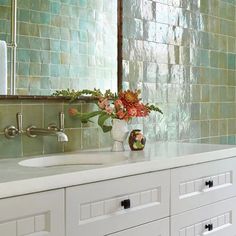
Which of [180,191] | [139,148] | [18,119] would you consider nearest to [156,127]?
[139,148]

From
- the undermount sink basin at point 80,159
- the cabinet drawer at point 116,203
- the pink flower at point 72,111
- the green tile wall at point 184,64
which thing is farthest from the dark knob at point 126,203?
the green tile wall at point 184,64

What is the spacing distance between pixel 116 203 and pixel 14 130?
0.55 metres

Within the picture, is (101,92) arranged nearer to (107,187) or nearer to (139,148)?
(139,148)

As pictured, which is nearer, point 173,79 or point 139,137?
point 139,137

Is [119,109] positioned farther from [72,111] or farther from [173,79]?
[173,79]

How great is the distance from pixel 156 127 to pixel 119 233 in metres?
1.08

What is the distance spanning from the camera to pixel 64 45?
2.15 metres

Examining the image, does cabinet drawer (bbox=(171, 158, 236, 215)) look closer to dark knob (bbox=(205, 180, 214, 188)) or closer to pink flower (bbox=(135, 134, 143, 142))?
dark knob (bbox=(205, 180, 214, 188))

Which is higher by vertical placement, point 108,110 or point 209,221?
point 108,110

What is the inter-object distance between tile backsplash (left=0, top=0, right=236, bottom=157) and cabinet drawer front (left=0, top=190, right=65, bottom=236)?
1.82ft

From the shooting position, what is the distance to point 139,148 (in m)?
2.23

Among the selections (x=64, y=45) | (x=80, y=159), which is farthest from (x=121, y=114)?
(x=64, y=45)

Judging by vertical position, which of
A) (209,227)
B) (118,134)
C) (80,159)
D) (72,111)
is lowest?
(209,227)

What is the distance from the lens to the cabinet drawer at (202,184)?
77.6 inches
